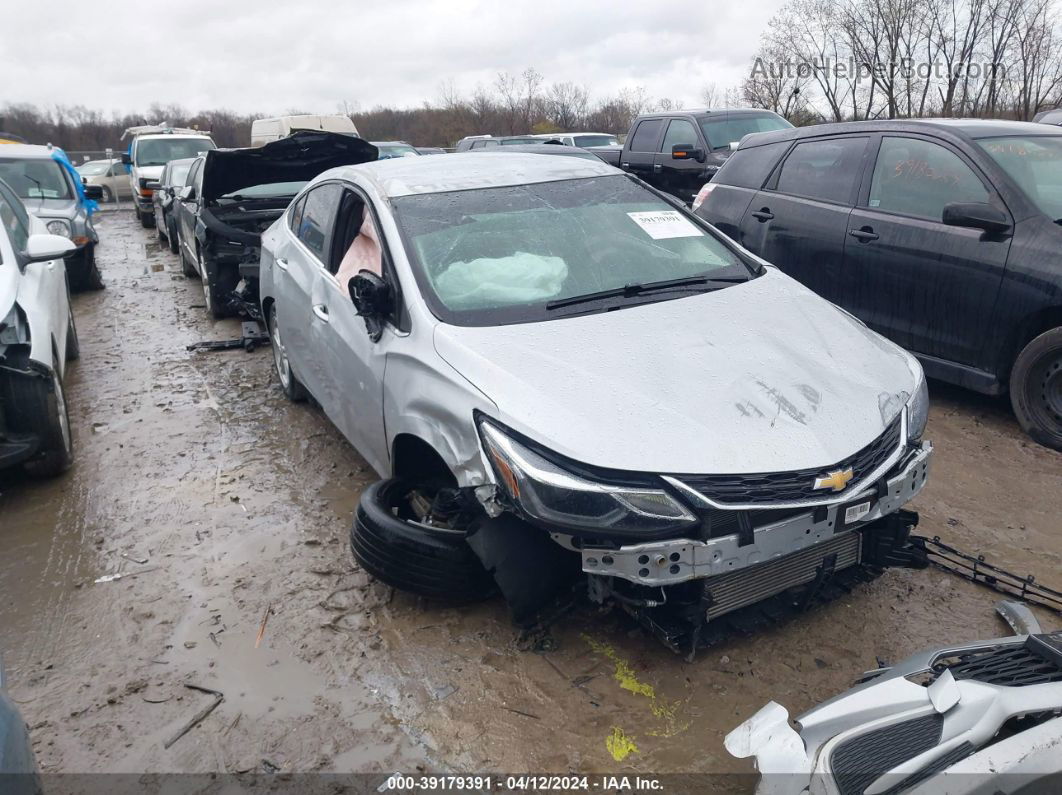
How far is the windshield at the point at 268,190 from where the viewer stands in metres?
8.29

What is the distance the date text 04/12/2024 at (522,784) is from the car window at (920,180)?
3964 millimetres

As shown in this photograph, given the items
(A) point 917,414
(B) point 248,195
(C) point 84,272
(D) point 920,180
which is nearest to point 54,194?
(C) point 84,272

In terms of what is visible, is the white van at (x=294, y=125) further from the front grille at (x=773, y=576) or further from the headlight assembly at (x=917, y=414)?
the front grille at (x=773, y=576)

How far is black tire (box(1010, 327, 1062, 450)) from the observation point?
4590 millimetres

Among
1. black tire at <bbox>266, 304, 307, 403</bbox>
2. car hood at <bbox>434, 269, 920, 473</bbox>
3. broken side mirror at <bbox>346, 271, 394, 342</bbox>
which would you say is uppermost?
broken side mirror at <bbox>346, 271, 394, 342</bbox>

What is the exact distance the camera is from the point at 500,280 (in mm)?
3533

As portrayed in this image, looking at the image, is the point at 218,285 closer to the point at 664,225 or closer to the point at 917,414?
the point at 664,225

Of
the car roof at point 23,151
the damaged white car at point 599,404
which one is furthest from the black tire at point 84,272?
the damaged white car at point 599,404

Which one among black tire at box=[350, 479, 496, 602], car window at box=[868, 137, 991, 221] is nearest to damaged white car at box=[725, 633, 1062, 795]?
black tire at box=[350, 479, 496, 602]

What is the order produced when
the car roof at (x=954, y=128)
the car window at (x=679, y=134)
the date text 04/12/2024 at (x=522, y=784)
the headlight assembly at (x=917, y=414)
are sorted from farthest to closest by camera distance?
the car window at (x=679, y=134), the car roof at (x=954, y=128), the headlight assembly at (x=917, y=414), the date text 04/12/2024 at (x=522, y=784)

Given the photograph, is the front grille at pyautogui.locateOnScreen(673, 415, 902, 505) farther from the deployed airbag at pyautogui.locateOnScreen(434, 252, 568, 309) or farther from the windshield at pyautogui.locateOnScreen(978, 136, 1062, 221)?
the windshield at pyautogui.locateOnScreen(978, 136, 1062, 221)

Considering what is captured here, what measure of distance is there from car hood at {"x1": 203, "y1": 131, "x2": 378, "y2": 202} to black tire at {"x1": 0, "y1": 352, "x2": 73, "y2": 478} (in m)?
3.68

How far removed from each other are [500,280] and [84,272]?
29.3 ft

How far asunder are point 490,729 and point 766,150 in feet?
17.1
